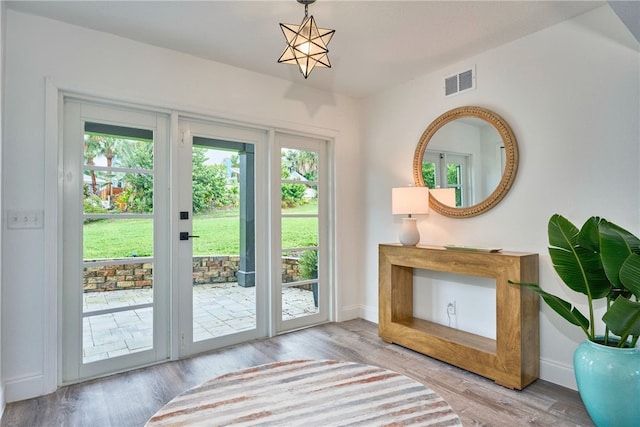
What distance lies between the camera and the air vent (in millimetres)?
3053

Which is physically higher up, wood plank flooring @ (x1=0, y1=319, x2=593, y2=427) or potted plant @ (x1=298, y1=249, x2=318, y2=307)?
potted plant @ (x1=298, y1=249, x2=318, y2=307)

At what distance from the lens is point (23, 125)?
7.65 feet

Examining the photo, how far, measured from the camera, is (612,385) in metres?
1.83

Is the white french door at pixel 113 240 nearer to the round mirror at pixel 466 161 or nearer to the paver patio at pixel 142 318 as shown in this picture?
the paver patio at pixel 142 318

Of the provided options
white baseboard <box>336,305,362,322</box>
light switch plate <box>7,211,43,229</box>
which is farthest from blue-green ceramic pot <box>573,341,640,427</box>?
light switch plate <box>7,211,43,229</box>

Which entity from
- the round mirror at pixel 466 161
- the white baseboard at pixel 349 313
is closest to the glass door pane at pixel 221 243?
the white baseboard at pixel 349 313

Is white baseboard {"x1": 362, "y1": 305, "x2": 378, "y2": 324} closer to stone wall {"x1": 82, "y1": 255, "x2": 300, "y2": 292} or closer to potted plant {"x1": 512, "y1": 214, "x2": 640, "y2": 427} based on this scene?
stone wall {"x1": 82, "y1": 255, "x2": 300, "y2": 292}

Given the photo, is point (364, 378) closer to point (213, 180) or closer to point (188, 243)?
point (188, 243)

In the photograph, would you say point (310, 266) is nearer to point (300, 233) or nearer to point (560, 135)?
point (300, 233)

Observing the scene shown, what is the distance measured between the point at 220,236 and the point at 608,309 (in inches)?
112

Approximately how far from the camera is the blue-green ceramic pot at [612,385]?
181cm

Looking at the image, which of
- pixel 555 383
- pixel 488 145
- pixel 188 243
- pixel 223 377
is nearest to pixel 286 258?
pixel 188 243

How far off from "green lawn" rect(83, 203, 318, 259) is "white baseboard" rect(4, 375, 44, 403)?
0.86 metres

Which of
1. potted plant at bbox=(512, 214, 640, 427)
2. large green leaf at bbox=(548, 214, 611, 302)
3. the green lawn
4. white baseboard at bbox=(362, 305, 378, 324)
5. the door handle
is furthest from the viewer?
white baseboard at bbox=(362, 305, 378, 324)
